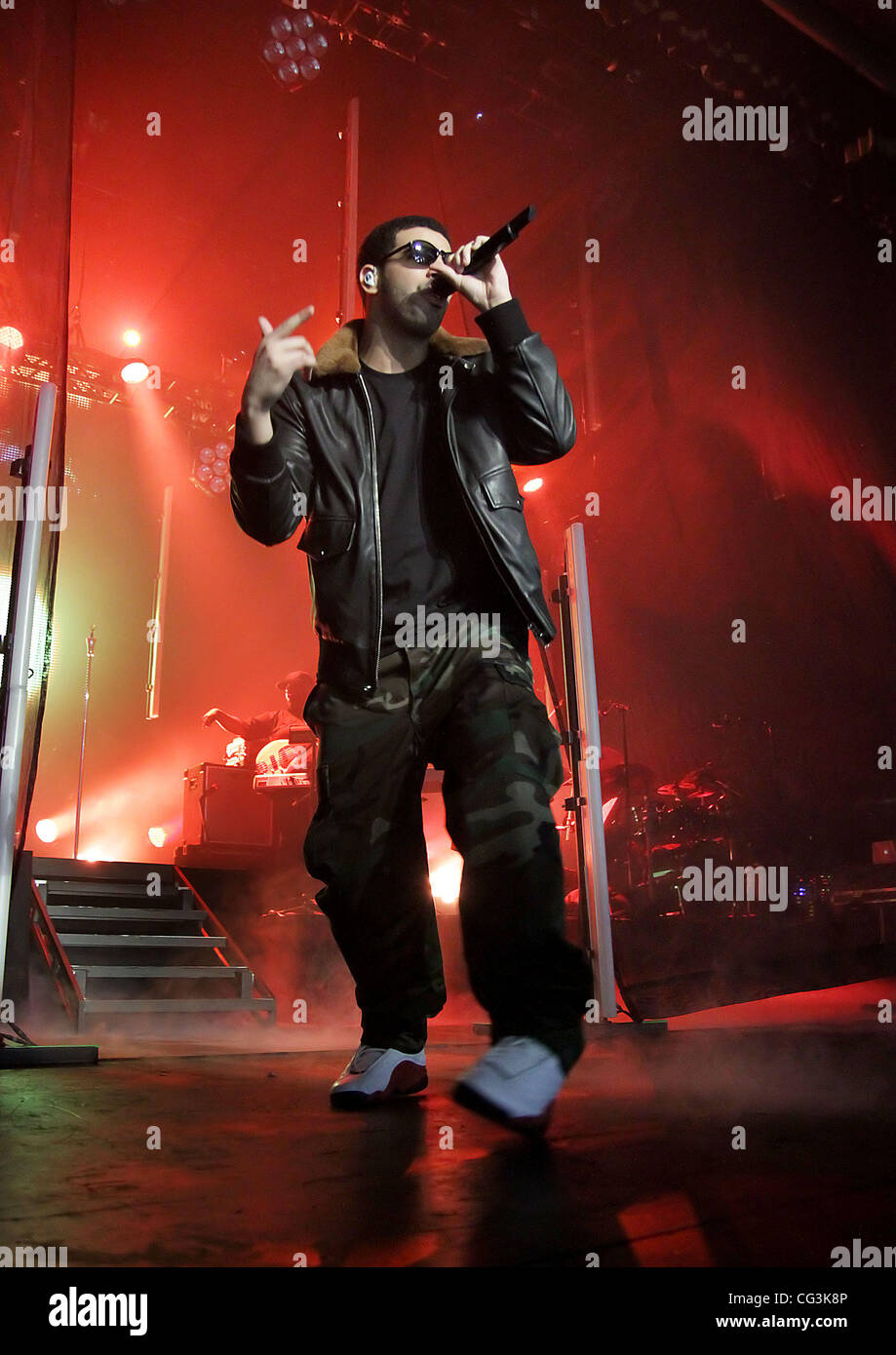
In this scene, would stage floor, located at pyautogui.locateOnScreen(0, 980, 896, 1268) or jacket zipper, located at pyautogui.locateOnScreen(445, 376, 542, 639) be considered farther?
jacket zipper, located at pyautogui.locateOnScreen(445, 376, 542, 639)

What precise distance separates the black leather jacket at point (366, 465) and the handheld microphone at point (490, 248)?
0.09 metres

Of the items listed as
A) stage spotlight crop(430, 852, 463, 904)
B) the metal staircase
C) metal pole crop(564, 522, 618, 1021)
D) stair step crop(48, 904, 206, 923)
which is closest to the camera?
metal pole crop(564, 522, 618, 1021)

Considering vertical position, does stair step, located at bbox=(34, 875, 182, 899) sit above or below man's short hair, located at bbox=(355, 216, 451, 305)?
below

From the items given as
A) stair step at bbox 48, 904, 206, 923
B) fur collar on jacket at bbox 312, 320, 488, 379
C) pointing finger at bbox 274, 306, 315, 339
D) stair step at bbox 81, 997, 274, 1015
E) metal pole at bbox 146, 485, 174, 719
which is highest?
metal pole at bbox 146, 485, 174, 719

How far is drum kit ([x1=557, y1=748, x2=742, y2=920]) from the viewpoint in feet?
18.6

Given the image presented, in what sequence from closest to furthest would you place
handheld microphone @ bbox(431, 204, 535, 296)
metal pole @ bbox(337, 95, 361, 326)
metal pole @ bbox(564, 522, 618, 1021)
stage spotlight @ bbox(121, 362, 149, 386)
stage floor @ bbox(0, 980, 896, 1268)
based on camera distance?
1. stage floor @ bbox(0, 980, 896, 1268)
2. handheld microphone @ bbox(431, 204, 535, 296)
3. metal pole @ bbox(564, 522, 618, 1021)
4. metal pole @ bbox(337, 95, 361, 326)
5. stage spotlight @ bbox(121, 362, 149, 386)

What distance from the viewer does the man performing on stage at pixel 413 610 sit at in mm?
1656

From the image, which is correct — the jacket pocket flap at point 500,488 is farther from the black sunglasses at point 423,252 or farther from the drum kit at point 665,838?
the drum kit at point 665,838

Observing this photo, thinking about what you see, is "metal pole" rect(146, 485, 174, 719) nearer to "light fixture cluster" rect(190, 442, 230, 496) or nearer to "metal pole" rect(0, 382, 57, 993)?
"light fixture cluster" rect(190, 442, 230, 496)

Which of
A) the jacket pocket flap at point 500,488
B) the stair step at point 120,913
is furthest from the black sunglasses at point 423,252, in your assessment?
the stair step at point 120,913

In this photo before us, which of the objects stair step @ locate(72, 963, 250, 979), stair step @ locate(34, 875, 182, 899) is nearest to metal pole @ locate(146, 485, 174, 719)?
stair step @ locate(34, 875, 182, 899)

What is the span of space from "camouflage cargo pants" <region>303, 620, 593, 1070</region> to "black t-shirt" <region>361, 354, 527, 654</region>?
0.37 feet
